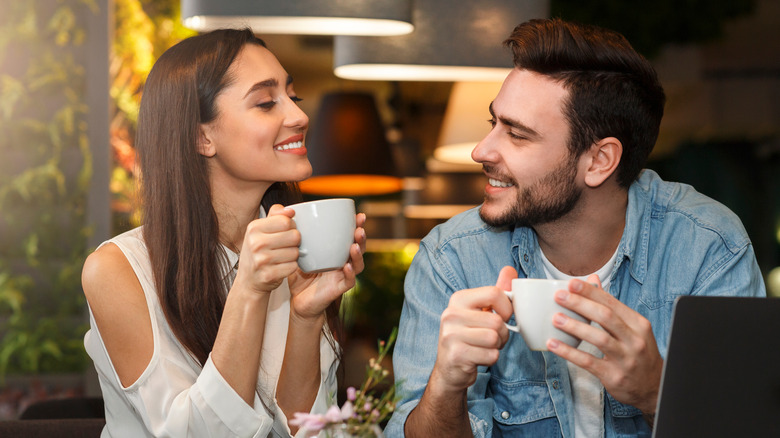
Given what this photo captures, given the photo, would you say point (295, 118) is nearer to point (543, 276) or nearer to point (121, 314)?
point (121, 314)

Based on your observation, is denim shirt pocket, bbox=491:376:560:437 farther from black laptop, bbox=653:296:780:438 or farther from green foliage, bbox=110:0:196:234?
green foliage, bbox=110:0:196:234

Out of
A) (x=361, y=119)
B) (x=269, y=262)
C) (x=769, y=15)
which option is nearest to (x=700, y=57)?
(x=769, y=15)

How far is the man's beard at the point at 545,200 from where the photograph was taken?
5.12ft

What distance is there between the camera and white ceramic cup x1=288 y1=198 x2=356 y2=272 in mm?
1196

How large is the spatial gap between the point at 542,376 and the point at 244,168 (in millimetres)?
739

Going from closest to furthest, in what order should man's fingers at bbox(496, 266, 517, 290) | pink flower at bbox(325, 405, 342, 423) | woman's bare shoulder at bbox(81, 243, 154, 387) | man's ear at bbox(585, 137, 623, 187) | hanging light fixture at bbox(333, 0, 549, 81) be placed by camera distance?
pink flower at bbox(325, 405, 342, 423), man's fingers at bbox(496, 266, 517, 290), woman's bare shoulder at bbox(81, 243, 154, 387), man's ear at bbox(585, 137, 623, 187), hanging light fixture at bbox(333, 0, 549, 81)

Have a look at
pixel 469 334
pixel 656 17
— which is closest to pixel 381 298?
pixel 656 17

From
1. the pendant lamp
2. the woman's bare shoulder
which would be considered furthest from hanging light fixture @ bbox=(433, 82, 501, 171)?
the pendant lamp

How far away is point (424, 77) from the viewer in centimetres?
224

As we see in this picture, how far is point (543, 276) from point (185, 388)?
77cm

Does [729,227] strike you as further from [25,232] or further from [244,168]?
[25,232]

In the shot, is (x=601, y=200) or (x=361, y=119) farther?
(x=361, y=119)

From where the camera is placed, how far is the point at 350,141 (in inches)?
150

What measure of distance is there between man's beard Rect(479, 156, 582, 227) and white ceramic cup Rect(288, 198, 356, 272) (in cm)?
43
